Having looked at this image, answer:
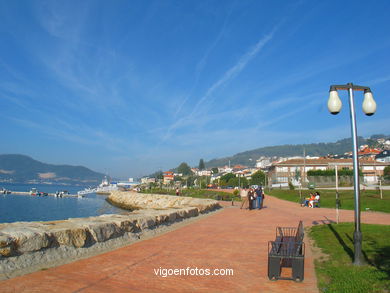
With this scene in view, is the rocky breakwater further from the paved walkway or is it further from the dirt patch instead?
the dirt patch

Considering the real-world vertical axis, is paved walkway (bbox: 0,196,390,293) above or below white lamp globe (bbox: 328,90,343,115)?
below

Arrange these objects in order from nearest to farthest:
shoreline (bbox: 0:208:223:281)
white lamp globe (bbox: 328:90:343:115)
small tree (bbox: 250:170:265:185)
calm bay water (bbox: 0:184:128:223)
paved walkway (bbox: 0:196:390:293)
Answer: paved walkway (bbox: 0:196:390:293) < shoreline (bbox: 0:208:223:281) < white lamp globe (bbox: 328:90:343:115) < calm bay water (bbox: 0:184:128:223) < small tree (bbox: 250:170:265:185)

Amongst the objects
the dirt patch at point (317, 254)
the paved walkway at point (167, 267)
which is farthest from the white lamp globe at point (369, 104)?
the paved walkway at point (167, 267)

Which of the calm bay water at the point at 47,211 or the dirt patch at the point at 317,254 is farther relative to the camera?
the calm bay water at the point at 47,211

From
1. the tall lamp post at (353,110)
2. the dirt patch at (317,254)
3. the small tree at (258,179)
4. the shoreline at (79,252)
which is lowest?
the shoreline at (79,252)

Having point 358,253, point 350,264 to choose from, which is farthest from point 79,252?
point 358,253

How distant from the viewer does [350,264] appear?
654 centimetres

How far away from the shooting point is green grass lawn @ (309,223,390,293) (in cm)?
525

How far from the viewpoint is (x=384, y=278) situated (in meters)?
5.42

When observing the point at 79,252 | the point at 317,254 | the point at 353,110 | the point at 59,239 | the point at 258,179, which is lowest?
the point at 79,252

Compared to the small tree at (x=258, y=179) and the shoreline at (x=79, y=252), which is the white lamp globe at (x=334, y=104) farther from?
the small tree at (x=258, y=179)

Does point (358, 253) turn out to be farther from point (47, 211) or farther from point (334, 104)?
point (47, 211)

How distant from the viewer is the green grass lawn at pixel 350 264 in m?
5.25

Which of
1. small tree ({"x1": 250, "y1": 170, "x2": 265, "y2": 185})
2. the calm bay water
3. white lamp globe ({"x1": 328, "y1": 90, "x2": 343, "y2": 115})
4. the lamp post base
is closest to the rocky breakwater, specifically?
the lamp post base
